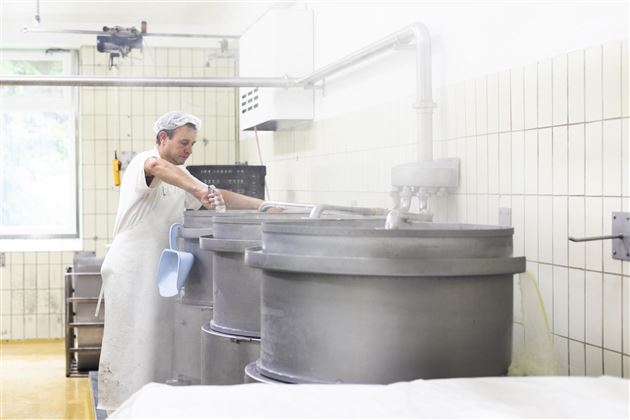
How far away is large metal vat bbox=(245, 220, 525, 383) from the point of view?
1.59m

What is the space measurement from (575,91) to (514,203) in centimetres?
43

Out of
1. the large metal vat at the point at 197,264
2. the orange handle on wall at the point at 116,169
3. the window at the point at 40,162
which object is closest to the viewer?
the large metal vat at the point at 197,264

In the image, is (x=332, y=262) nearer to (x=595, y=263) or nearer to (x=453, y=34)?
(x=595, y=263)

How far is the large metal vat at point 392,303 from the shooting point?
159 cm

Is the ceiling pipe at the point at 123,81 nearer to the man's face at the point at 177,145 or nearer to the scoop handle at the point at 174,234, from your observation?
the man's face at the point at 177,145

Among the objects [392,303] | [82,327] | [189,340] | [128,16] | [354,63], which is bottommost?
[82,327]

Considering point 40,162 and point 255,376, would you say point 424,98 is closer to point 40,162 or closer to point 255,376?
point 255,376

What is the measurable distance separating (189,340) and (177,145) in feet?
4.12

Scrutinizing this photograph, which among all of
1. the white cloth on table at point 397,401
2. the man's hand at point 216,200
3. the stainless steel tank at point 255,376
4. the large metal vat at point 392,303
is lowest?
the stainless steel tank at point 255,376

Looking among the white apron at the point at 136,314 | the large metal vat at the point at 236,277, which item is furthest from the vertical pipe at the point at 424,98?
the white apron at the point at 136,314

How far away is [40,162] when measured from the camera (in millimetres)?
7719

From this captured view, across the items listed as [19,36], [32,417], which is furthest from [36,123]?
[32,417]

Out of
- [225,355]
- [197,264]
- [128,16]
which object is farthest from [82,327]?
[225,355]

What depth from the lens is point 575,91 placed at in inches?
83.6
